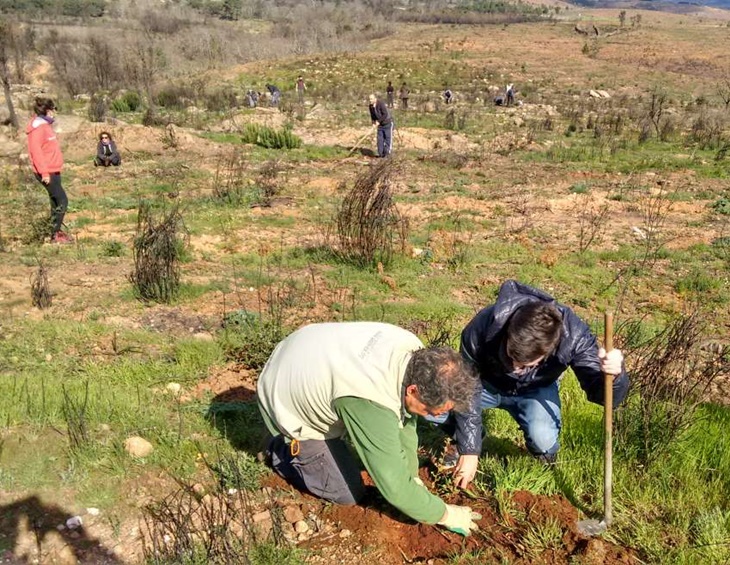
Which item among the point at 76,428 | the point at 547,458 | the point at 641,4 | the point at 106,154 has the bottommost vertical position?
the point at 547,458

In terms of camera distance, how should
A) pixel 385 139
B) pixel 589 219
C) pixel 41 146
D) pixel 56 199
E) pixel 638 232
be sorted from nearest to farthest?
1. pixel 41 146
2. pixel 56 199
3. pixel 638 232
4. pixel 589 219
5. pixel 385 139

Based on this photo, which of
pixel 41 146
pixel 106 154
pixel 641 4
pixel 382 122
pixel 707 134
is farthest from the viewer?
pixel 641 4

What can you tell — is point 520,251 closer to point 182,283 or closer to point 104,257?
point 182,283

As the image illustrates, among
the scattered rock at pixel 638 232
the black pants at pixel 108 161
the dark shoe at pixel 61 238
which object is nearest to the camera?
the dark shoe at pixel 61 238

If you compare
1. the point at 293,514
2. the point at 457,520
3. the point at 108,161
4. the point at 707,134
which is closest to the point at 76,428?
the point at 293,514

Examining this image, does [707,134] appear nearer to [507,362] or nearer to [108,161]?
[108,161]

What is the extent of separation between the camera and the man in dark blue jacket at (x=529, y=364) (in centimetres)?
251

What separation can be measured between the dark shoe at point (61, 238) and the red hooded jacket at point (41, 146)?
0.75 meters

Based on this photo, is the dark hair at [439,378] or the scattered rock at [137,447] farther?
the scattered rock at [137,447]

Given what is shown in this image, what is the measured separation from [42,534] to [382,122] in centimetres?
1122

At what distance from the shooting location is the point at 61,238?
7.13 m

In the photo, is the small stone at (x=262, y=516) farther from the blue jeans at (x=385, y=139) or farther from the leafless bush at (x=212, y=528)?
the blue jeans at (x=385, y=139)

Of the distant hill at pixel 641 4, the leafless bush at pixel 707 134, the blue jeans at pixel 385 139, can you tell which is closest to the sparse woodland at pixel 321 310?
the leafless bush at pixel 707 134

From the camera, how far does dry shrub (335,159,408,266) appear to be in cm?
626
